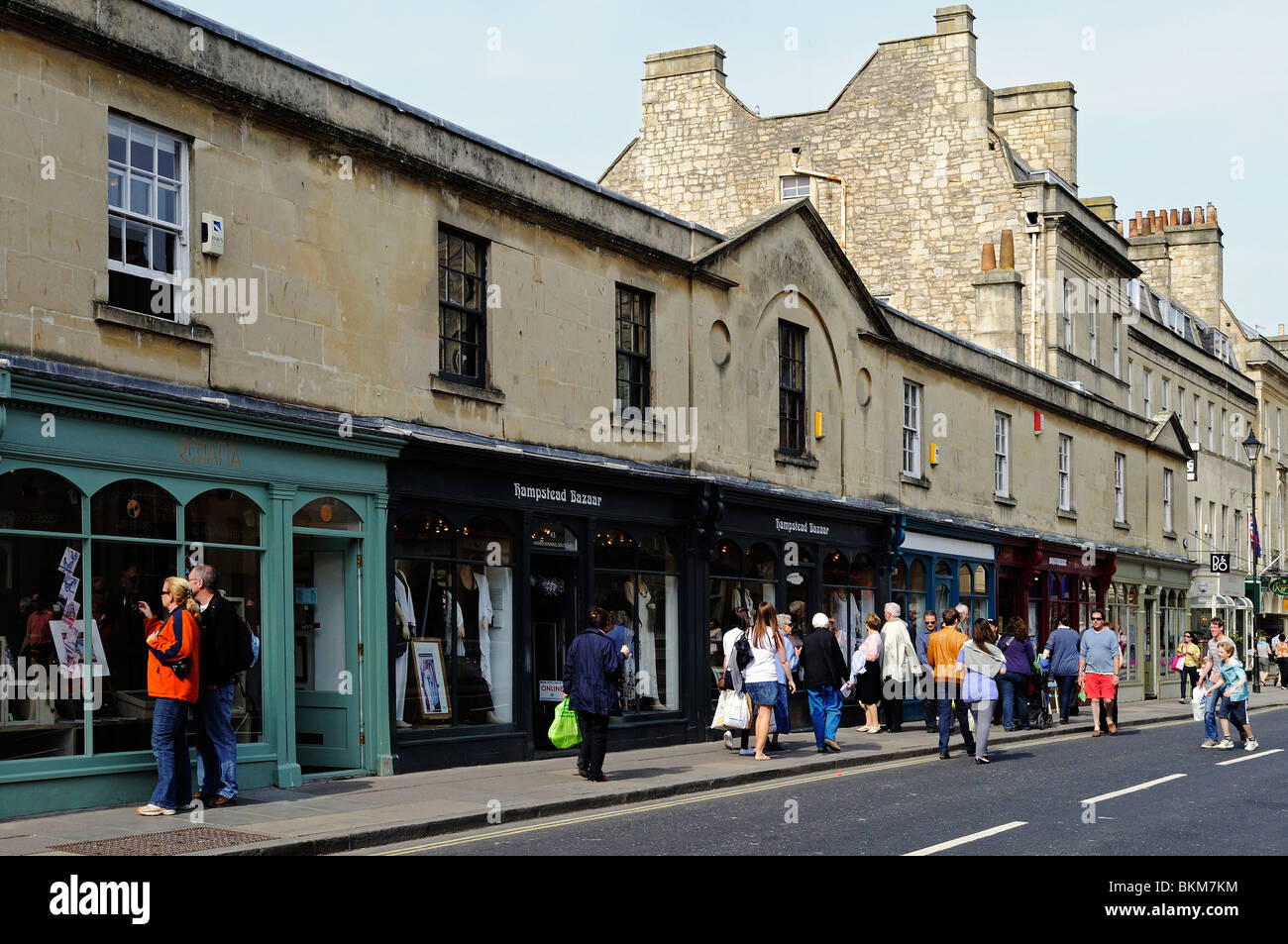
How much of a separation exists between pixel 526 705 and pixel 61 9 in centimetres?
902

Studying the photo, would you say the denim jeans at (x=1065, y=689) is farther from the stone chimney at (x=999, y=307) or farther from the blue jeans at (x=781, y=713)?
the stone chimney at (x=999, y=307)

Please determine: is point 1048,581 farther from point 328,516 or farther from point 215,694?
point 215,694

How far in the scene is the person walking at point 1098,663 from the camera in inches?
935

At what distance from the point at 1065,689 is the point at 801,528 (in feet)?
17.6

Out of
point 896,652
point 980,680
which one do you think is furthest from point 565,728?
point 896,652

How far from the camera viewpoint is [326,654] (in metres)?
15.3

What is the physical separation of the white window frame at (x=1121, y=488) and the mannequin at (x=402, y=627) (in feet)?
92.7

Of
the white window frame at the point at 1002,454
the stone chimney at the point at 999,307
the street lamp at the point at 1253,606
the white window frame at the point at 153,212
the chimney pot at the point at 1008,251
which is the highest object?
the chimney pot at the point at 1008,251

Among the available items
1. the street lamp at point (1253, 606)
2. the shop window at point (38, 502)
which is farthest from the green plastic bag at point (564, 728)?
the street lamp at point (1253, 606)

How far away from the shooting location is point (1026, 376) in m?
34.0

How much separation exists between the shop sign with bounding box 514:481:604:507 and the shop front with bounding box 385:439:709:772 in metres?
0.02
